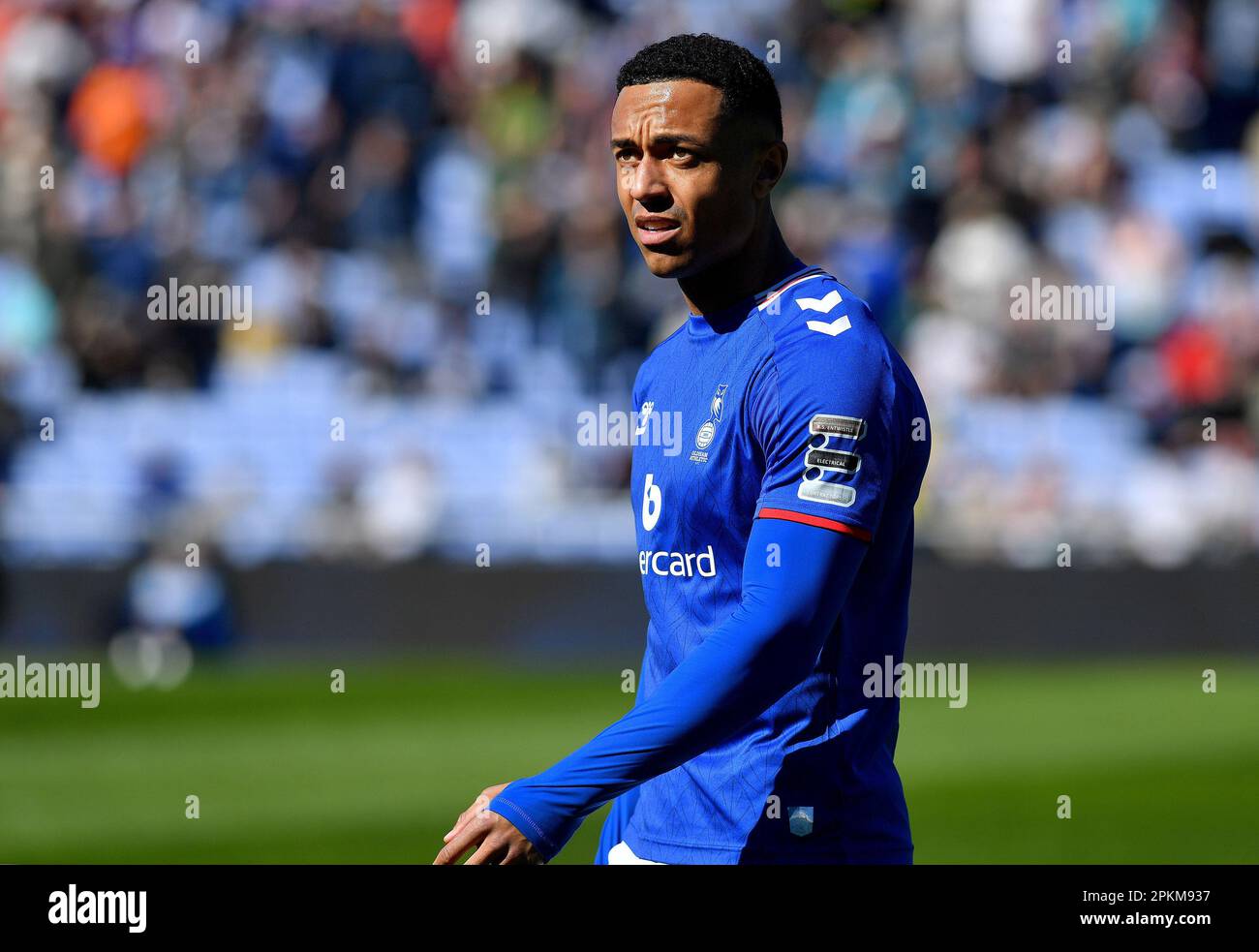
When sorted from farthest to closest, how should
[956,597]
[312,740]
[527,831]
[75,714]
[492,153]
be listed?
[492,153], [956,597], [75,714], [312,740], [527,831]

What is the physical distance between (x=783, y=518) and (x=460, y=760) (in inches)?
321

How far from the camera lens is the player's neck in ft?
10.6

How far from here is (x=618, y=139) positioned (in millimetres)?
3186

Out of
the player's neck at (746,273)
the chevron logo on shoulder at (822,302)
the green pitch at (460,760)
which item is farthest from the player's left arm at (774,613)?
the green pitch at (460,760)

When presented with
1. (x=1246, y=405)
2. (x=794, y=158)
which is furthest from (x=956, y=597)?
(x=794, y=158)

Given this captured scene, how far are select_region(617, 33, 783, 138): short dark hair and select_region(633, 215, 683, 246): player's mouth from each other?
20cm

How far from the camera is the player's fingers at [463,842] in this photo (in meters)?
2.75

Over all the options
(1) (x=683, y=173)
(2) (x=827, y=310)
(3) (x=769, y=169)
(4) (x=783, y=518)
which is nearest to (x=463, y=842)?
(4) (x=783, y=518)

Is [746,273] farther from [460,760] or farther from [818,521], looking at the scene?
[460,760]

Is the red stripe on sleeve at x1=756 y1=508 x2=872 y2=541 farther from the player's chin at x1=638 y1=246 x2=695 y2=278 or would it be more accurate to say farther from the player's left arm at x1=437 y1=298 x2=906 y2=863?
the player's chin at x1=638 y1=246 x2=695 y2=278

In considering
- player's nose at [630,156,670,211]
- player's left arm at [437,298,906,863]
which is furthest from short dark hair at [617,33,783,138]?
player's left arm at [437,298,906,863]

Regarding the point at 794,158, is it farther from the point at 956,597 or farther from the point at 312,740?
the point at 312,740

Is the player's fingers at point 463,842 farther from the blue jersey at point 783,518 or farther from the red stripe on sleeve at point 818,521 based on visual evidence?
the red stripe on sleeve at point 818,521

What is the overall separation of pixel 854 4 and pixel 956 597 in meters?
6.78
